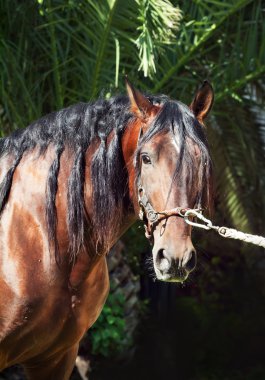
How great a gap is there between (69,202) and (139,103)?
21.3 inches

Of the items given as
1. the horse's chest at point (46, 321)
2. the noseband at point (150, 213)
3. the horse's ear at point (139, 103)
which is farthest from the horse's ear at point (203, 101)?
the horse's chest at point (46, 321)

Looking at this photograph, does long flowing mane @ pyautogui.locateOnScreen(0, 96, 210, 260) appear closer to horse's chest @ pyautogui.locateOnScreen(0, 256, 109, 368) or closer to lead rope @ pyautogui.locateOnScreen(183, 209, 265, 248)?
horse's chest @ pyautogui.locateOnScreen(0, 256, 109, 368)

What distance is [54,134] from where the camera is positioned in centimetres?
392

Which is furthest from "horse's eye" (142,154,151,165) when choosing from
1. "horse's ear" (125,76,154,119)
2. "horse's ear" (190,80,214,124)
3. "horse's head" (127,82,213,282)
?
"horse's ear" (190,80,214,124)

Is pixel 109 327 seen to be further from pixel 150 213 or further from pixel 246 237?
pixel 246 237

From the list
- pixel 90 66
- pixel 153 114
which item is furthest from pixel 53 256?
pixel 90 66

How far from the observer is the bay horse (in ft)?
12.1

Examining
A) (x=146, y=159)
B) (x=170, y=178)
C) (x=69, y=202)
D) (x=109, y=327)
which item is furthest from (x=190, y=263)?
(x=109, y=327)

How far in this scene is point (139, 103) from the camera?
12.1ft

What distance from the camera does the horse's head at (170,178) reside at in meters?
3.40

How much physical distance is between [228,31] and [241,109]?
2.12 feet

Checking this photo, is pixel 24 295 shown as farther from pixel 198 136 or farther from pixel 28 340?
pixel 198 136

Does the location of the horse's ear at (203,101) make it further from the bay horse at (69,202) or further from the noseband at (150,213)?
the noseband at (150,213)

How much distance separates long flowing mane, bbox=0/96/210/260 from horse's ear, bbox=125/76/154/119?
70 mm
